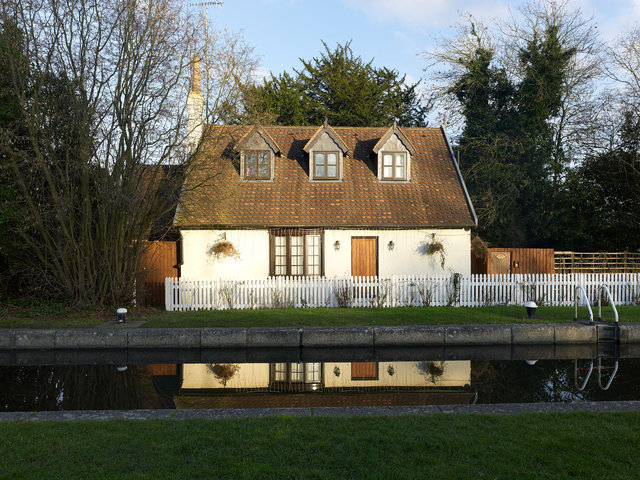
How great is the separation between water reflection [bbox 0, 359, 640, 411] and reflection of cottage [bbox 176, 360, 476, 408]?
15mm

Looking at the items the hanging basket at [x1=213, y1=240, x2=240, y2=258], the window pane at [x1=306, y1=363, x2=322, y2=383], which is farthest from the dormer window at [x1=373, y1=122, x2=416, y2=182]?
the window pane at [x1=306, y1=363, x2=322, y2=383]

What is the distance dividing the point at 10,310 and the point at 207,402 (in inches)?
375

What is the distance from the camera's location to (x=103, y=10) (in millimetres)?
13570

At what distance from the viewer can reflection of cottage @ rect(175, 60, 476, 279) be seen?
16.3 metres

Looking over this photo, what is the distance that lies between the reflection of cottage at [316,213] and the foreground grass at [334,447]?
36.6 ft

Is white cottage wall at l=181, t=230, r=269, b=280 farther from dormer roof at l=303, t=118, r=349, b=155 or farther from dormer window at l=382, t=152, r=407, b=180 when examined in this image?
dormer window at l=382, t=152, r=407, b=180

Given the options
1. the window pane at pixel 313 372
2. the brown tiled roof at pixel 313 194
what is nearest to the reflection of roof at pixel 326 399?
the window pane at pixel 313 372

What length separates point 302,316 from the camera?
516 inches

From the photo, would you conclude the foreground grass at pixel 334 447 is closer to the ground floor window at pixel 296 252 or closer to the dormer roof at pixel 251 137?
the ground floor window at pixel 296 252

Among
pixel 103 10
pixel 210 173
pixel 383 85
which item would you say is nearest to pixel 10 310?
pixel 210 173

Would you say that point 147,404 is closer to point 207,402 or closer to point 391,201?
point 207,402

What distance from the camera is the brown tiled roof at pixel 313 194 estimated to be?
1634 cm

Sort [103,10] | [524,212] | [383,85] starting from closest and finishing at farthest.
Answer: [103,10] → [524,212] → [383,85]

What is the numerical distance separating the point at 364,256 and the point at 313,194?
287cm
